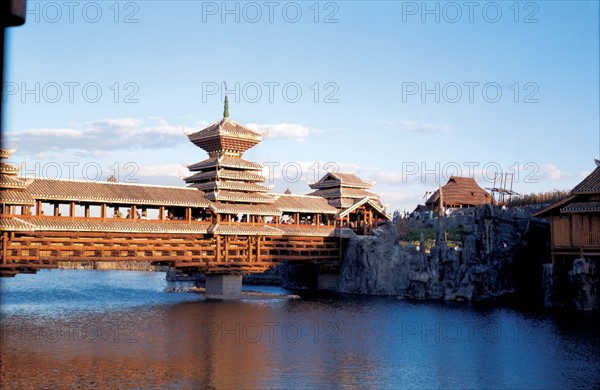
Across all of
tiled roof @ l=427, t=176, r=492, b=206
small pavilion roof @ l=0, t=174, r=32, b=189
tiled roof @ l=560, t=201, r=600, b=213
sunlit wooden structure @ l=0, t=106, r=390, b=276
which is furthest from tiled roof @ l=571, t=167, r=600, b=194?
small pavilion roof @ l=0, t=174, r=32, b=189

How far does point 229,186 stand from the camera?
152 feet

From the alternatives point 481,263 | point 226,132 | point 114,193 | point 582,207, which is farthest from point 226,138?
point 582,207

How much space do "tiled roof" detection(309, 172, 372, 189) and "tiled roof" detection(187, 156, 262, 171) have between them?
1189 cm

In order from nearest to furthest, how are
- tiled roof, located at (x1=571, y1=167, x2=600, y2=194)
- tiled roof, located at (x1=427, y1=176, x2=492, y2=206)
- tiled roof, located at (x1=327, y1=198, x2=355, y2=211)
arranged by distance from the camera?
tiled roof, located at (x1=571, y1=167, x2=600, y2=194)
tiled roof, located at (x1=327, y1=198, x2=355, y2=211)
tiled roof, located at (x1=427, y1=176, x2=492, y2=206)

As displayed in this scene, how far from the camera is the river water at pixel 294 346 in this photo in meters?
21.2

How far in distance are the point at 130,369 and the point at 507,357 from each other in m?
14.2

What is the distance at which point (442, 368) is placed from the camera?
23469mm

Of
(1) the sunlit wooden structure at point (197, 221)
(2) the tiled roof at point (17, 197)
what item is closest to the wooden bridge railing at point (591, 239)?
(1) the sunlit wooden structure at point (197, 221)

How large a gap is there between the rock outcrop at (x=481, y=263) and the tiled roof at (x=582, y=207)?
305 inches

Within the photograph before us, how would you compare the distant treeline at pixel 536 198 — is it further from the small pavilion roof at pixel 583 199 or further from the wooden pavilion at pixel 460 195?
the small pavilion roof at pixel 583 199

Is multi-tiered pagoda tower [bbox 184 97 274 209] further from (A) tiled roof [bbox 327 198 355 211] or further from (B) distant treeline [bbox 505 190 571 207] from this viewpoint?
(B) distant treeline [bbox 505 190 571 207]

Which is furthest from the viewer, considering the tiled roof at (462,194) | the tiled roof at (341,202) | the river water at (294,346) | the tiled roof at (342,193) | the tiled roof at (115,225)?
the tiled roof at (462,194)

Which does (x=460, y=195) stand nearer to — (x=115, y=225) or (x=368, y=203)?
(x=368, y=203)

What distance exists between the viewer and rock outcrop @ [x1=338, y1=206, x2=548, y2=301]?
46.4m
